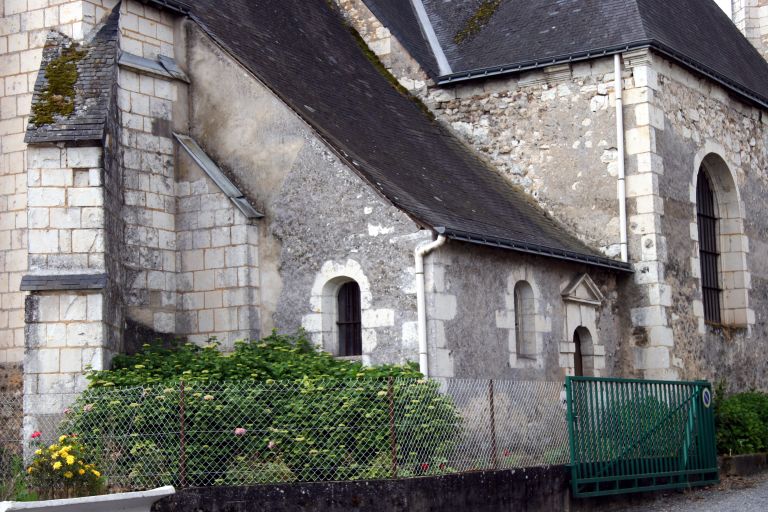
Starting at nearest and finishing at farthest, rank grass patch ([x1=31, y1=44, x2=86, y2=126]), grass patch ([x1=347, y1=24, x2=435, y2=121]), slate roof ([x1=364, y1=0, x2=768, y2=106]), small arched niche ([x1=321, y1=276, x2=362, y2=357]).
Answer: grass patch ([x1=31, y1=44, x2=86, y2=126])
small arched niche ([x1=321, y1=276, x2=362, y2=357])
slate roof ([x1=364, y1=0, x2=768, y2=106])
grass patch ([x1=347, y1=24, x2=435, y2=121])

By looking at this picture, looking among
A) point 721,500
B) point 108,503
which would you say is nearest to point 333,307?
point 721,500

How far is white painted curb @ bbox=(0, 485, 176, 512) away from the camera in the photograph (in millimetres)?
10742

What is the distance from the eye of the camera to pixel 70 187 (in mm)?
15195

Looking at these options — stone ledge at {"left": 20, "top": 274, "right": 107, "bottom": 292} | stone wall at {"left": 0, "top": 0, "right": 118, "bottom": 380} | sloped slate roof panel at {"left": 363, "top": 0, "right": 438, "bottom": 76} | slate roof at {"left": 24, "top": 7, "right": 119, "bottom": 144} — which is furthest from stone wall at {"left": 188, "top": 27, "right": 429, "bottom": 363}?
sloped slate roof panel at {"left": 363, "top": 0, "right": 438, "bottom": 76}

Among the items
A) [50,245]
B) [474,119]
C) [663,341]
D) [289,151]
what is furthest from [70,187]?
[663,341]

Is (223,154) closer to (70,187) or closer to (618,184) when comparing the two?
(70,187)

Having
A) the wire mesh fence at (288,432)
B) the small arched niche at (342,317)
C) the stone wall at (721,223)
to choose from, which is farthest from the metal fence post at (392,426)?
the stone wall at (721,223)

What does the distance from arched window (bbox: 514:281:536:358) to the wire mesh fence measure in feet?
11.8

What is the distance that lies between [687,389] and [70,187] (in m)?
8.48

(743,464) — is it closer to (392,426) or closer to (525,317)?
(525,317)

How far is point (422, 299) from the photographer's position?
15531mm

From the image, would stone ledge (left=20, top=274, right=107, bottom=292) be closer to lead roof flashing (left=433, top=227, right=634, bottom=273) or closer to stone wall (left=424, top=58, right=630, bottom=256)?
lead roof flashing (left=433, top=227, right=634, bottom=273)

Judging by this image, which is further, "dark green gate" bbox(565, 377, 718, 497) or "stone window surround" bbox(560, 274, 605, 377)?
"stone window surround" bbox(560, 274, 605, 377)

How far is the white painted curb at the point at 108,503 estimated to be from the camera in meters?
10.7
